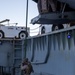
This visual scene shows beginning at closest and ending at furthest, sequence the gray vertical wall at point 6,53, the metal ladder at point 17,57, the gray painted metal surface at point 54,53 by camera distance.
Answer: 1. the gray painted metal surface at point 54,53
2. the metal ladder at point 17,57
3. the gray vertical wall at point 6,53

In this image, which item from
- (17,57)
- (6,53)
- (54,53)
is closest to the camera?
(54,53)

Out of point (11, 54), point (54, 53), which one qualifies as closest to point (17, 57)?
point (11, 54)

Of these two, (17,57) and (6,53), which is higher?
(6,53)

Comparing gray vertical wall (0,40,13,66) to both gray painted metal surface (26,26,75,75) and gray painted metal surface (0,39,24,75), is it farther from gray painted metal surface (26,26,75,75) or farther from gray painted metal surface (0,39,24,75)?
gray painted metal surface (26,26,75,75)

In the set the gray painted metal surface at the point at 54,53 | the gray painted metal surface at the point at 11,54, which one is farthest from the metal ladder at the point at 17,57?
the gray painted metal surface at the point at 54,53

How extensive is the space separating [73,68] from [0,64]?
6.63 metres

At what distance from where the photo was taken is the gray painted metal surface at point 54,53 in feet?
23.4

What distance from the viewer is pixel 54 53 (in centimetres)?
803

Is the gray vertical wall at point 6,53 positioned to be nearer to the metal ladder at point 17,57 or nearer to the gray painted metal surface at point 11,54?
the gray painted metal surface at point 11,54

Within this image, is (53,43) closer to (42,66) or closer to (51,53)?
(51,53)

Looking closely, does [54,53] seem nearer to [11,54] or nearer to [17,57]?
[17,57]

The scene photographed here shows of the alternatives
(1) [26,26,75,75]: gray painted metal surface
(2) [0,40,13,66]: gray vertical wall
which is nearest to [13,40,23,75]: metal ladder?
(2) [0,40,13,66]: gray vertical wall

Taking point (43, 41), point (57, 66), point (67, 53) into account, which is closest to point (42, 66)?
point (43, 41)

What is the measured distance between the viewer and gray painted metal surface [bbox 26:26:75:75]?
23.4 feet
